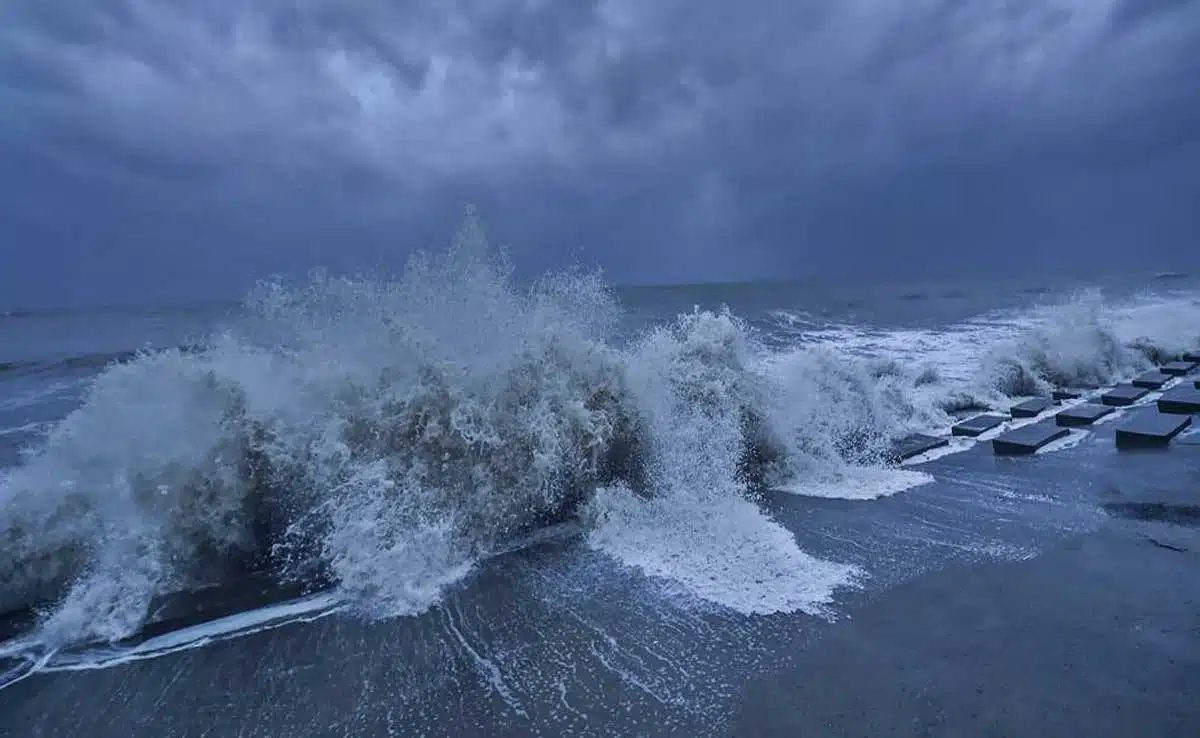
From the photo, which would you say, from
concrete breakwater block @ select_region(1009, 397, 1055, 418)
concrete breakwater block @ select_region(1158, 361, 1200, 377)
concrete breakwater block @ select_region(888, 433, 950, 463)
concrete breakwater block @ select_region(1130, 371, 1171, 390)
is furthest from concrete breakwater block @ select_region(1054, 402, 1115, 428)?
concrete breakwater block @ select_region(1158, 361, 1200, 377)

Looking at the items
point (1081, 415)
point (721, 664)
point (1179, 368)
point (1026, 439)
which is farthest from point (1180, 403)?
point (721, 664)

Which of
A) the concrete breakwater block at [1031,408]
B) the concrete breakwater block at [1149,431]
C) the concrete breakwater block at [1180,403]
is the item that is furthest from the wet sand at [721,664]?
the concrete breakwater block at [1180,403]

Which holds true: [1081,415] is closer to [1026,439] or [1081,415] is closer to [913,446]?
[1026,439]

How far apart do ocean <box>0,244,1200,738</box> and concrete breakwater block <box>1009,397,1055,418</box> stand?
0.91m

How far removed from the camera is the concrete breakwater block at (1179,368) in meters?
12.3

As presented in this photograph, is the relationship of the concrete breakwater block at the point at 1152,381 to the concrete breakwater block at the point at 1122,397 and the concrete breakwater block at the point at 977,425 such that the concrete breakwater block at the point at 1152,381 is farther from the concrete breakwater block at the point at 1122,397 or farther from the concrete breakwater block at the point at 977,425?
the concrete breakwater block at the point at 977,425

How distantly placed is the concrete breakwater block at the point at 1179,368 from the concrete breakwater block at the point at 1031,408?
4.65 metres

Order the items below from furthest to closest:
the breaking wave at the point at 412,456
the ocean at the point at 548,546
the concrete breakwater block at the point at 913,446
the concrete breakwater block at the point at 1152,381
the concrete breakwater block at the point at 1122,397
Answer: the concrete breakwater block at the point at 1152,381 < the concrete breakwater block at the point at 1122,397 < the concrete breakwater block at the point at 913,446 < the breaking wave at the point at 412,456 < the ocean at the point at 548,546

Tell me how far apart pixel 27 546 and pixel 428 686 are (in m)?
3.65

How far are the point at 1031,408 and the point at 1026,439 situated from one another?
2447 mm

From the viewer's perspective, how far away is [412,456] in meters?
5.55

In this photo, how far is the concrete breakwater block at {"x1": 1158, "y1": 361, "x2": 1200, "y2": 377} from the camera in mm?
12266

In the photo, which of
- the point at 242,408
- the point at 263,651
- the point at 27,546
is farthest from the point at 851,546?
the point at 27,546

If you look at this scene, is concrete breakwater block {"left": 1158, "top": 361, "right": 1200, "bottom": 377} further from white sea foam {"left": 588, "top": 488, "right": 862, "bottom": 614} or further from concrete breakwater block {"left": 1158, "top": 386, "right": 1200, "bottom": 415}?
white sea foam {"left": 588, "top": 488, "right": 862, "bottom": 614}
